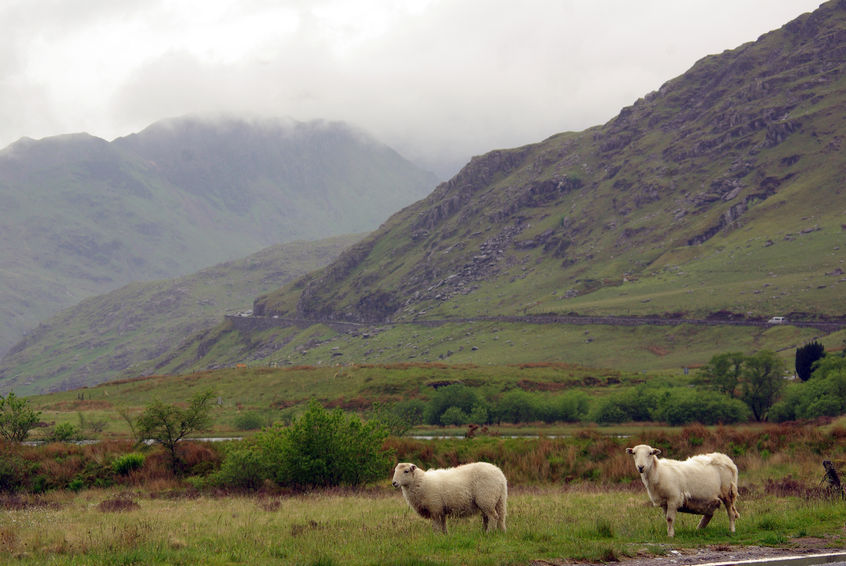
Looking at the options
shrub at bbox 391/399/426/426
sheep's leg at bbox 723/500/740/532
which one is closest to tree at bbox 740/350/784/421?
shrub at bbox 391/399/426/426

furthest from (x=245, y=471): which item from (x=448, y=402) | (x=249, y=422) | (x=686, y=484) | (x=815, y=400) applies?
(x=815, y=400)

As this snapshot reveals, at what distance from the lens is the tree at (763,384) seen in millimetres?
80875

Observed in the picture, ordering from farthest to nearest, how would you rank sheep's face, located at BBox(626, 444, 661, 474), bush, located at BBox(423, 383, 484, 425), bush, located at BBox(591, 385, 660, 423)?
bush, located at BBox(423, 383, 484, 425)
bush, located at BBox(591, 385, 660, 423)
sheep's face, located at BBox(626, 444, 661, 474)

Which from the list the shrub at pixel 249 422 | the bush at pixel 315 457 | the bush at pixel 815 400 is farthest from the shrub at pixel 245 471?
the bush at pixel 815 400

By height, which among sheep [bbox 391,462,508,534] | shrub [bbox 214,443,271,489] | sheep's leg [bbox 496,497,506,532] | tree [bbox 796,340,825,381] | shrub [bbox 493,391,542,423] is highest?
sheep [bbox 391,462,508,534]

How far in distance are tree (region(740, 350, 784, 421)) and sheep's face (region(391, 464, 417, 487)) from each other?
232 feet

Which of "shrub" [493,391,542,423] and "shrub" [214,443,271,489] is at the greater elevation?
"shrub" [214,443,271,489]

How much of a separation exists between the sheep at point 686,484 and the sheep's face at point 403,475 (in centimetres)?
692

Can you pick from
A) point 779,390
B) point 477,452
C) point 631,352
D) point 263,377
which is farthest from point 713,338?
point 477,452

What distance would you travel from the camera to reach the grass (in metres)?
18.0

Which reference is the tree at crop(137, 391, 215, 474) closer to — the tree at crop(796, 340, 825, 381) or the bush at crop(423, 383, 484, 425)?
the bush at crop(423, 383, 484, 425)

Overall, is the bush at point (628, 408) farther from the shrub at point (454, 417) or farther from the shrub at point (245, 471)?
the shrub at point (245, 471)

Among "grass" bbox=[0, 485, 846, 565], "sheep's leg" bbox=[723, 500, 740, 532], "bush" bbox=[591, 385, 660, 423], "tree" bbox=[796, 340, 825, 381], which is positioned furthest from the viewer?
"tree" bbox=[796, 340, 825, 381]

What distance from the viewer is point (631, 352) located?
6649 inches
